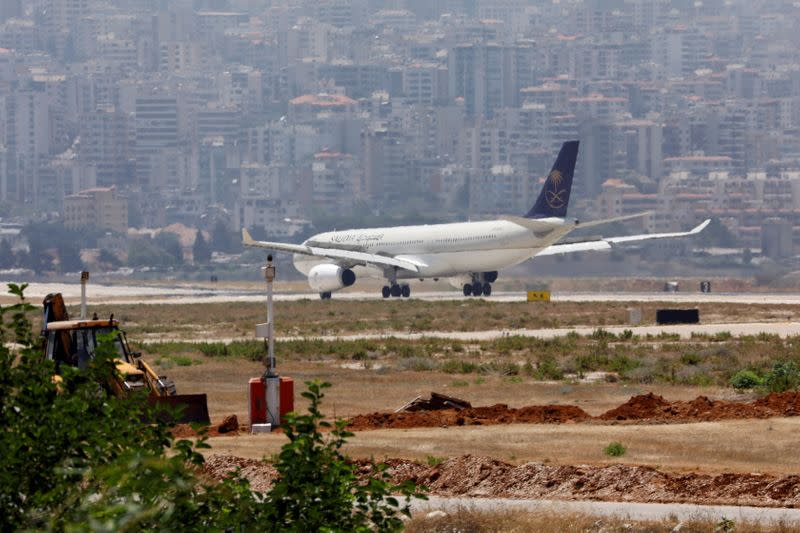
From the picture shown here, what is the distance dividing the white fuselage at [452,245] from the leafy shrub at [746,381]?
5470 cm

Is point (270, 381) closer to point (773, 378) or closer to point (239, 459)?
point (239, 459)

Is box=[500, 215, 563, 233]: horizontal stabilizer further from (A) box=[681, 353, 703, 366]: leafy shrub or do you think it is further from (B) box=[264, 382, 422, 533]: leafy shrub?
(B) box=[264, 382, 422, 533]: leafy shrub

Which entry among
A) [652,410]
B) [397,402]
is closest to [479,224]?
[397,402]

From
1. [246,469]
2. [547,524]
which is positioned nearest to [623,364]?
[246,469]

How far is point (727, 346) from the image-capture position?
50406 millimetres

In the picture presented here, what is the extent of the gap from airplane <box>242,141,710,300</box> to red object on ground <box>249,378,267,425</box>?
63.8 m

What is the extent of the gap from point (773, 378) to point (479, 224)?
6169 cm

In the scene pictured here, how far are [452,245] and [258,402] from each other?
2667 inches

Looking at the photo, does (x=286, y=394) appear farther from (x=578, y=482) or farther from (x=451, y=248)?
(x=451, y=248)

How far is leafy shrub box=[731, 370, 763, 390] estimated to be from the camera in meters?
37.6

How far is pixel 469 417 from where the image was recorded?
30203 mm

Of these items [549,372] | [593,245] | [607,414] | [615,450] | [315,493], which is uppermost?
[315,493]

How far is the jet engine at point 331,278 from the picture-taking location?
324 ft

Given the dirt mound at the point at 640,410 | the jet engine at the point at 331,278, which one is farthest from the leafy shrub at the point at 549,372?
the jet engine at the point at 331,278
